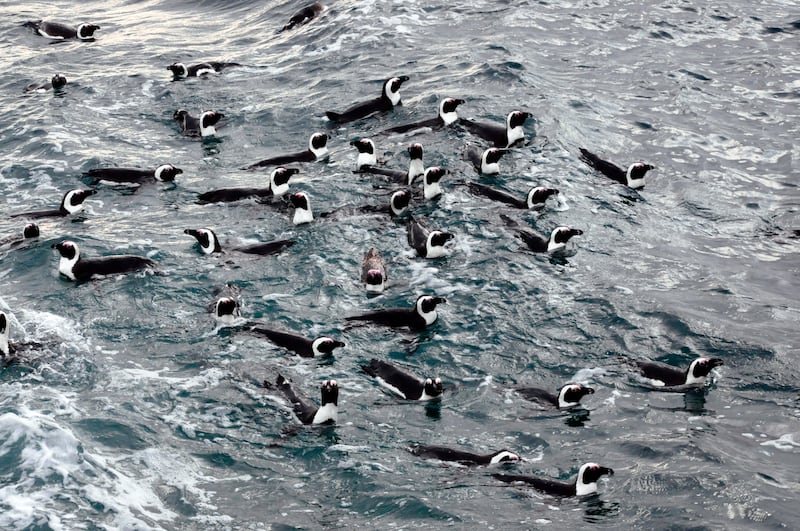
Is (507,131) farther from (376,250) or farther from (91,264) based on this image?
(91,264)

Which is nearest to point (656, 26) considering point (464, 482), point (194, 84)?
point (194, 84)

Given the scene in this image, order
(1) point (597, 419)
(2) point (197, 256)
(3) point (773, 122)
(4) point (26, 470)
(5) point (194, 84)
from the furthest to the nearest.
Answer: (5) point (194, 84) → (3) point (773, 122) → (2) point (197, 256) → (1) point (597, 419) → (4) point (26, 470)

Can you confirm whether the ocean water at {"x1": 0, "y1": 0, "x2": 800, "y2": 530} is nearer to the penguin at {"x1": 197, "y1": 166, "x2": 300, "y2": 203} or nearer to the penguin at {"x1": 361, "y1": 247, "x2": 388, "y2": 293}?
the penguin at {"x1": 361, "y1": 247, "x2": 388, "y2": 293}

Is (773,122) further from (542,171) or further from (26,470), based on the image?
(26,470)

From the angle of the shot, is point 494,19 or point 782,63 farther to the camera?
point 494,19

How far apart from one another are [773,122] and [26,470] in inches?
641

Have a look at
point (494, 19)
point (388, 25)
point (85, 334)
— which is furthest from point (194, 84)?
point (85, 334)

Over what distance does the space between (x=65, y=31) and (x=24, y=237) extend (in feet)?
40.0

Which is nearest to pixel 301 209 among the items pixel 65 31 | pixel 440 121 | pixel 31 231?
pixel 31 231

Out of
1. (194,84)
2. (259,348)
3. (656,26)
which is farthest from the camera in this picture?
(656,26)

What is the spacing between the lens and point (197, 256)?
16547 millimetres

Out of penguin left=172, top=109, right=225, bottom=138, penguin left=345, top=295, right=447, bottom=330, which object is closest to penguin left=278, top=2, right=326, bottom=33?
penguin left=172, top=109, right=225, bottom=138

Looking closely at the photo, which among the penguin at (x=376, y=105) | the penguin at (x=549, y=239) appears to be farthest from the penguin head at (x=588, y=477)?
the penguin at (x=376, y=105)

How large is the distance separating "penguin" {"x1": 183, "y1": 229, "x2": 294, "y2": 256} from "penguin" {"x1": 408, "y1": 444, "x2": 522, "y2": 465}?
5.49m
